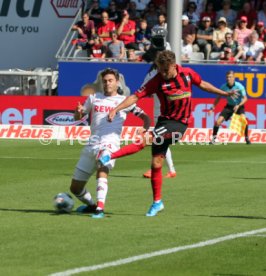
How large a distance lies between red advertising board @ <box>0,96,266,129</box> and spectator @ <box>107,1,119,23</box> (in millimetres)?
5674

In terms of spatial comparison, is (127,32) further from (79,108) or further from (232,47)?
(79,108)

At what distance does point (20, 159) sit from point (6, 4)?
1778 centimetres

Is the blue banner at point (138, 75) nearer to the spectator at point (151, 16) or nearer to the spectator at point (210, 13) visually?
the spectator at point (151, 16)

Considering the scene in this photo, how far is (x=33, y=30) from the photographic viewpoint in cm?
3894

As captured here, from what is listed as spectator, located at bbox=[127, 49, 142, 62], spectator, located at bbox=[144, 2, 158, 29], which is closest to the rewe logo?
spectator, located at bbox=[144, 2, 158, 29]

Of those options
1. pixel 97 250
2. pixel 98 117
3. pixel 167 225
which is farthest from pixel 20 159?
pixel 97 250

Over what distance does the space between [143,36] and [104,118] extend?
21.8 metres

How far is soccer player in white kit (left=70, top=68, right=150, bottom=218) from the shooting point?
12562 mm

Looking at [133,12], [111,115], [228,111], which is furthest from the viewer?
[133,12]

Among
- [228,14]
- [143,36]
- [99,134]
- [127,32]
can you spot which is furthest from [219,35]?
[99,134]

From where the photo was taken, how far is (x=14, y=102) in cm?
3058

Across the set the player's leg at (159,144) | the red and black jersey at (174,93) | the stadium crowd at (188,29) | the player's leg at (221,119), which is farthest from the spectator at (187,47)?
the player's leg at (159,144)

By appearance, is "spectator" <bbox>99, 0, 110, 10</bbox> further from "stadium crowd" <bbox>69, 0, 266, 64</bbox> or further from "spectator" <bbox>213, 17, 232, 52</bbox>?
"spectator" <bbox>213, 17, 232, 52</bbox>

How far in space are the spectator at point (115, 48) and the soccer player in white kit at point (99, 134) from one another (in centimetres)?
2073
